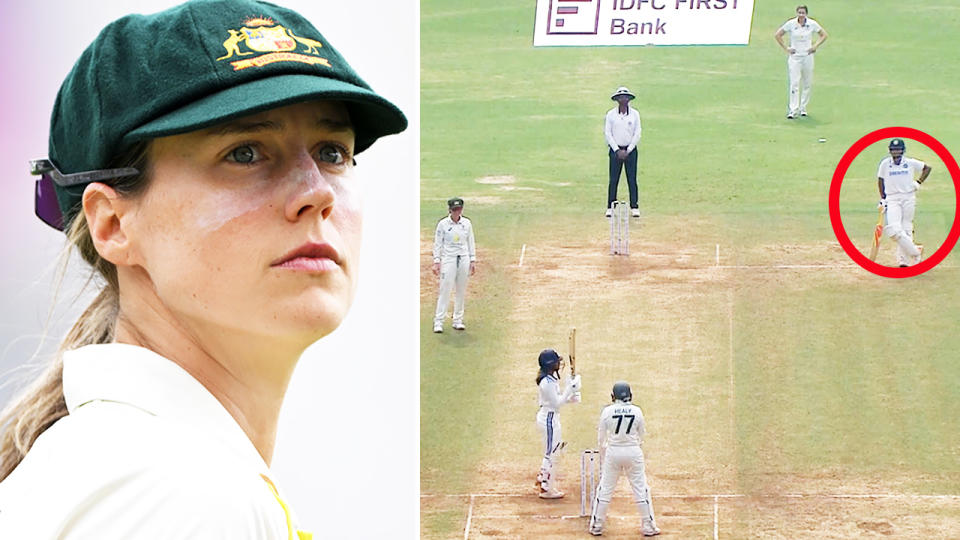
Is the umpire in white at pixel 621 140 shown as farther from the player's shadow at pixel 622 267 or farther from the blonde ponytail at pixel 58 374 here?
the blonde ponytail at pixel 58 374

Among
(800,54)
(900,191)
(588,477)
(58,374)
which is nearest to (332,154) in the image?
(58,374)

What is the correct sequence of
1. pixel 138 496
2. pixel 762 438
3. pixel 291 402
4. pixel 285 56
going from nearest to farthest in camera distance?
pixel 138 496 < pixel 285 56 < pixel 291 402 < pixel 762 438

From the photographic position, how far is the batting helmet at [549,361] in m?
6.48

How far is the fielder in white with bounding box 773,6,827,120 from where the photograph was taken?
6691mm

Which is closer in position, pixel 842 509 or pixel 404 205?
pixel 404 205

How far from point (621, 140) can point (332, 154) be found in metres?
5.83

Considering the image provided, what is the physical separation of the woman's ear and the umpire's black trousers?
5825 mm

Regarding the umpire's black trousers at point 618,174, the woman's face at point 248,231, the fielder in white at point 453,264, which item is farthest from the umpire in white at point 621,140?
Result: the woman's face at point 248,231

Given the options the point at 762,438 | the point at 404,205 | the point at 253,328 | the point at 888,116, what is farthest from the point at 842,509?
the point at 253,328

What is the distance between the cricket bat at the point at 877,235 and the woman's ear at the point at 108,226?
6.10 m

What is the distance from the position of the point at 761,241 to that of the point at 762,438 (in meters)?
0.91

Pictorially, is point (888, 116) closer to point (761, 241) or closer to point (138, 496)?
point (761, 241)

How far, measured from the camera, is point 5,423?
3.08ft

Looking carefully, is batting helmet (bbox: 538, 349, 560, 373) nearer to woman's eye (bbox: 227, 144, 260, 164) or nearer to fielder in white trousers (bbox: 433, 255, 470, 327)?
fielder in white trousers (bbox: 433, 255, 470, 327)
